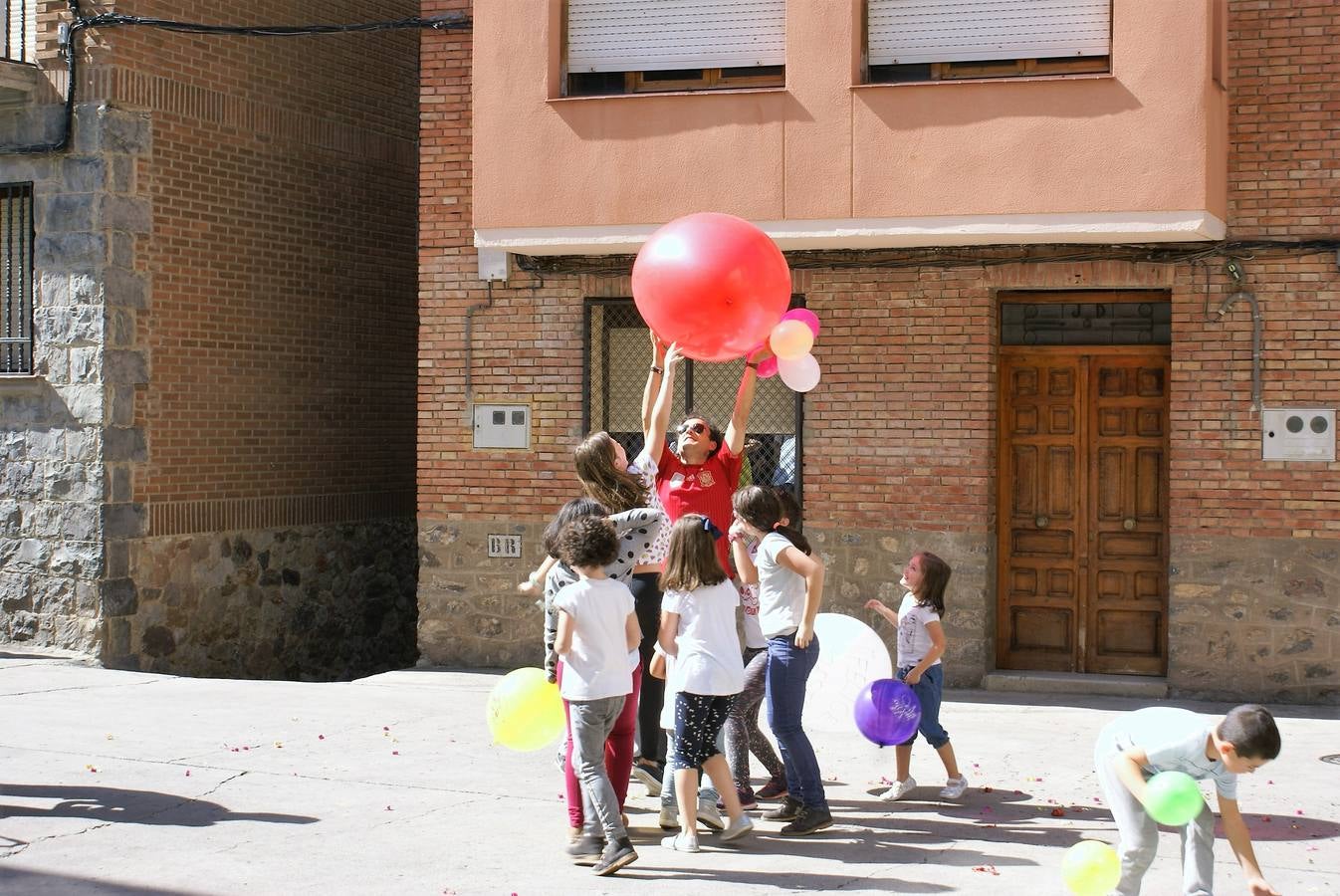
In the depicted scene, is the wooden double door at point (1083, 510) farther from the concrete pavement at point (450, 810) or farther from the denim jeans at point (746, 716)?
the denim jeans at point (746, 716)

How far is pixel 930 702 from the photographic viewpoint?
7.57 m

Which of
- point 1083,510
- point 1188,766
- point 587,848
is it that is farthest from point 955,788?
point 1083,510

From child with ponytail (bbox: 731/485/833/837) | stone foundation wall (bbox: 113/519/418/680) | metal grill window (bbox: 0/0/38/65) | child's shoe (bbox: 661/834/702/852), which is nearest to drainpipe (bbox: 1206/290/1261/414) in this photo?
child with ponytail (bbox: 731/485/833/837)

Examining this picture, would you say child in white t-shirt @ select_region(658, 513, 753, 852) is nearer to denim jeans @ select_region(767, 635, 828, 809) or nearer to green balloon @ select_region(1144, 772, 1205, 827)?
denim jeans @ select_region(767, 635, 828, 809)

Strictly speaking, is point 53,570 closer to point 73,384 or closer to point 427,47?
point 73,384

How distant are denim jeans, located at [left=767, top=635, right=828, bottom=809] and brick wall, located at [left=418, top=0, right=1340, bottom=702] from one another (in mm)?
4209

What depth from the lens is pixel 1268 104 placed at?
34.0ft

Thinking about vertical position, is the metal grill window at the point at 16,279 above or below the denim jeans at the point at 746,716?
above

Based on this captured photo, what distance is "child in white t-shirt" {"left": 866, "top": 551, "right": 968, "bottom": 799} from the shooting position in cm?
749

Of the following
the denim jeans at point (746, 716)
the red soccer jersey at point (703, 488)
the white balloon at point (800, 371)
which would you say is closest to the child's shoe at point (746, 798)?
the denim jeans at point (746, 716)

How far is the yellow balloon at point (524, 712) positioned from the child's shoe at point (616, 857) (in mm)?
521

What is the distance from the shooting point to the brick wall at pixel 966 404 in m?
10.3

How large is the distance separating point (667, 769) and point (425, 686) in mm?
4886

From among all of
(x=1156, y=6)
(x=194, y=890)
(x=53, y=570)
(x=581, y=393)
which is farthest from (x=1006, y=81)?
(x=53, y=570)
